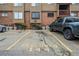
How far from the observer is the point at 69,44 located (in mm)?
2918

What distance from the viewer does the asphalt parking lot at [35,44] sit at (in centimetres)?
289

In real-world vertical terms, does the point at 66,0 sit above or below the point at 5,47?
above

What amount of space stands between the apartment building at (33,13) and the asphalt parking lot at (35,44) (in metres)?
0.12

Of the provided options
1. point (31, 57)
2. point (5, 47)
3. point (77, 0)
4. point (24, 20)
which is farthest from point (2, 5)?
point (77, 0)

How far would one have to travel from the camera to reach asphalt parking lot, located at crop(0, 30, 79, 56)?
9.48 ft

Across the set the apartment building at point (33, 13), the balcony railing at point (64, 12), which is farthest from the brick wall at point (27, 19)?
the balcony railing at point (64, 12)

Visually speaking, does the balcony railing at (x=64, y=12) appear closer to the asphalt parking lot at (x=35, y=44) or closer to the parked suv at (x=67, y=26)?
the parked suv at (x=67, y=26)

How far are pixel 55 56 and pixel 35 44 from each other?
0.97 ft

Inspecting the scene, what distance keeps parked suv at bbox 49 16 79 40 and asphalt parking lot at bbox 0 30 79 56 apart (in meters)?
0.07

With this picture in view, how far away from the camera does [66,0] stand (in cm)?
299

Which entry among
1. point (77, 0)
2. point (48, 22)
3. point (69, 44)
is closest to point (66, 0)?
point (77, 0)

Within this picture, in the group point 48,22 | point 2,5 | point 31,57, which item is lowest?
point 31,57

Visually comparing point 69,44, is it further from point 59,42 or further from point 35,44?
point 35,44

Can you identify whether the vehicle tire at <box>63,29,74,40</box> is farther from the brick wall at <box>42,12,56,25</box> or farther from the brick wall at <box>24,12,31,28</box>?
the brick wall at <box>24,12,31,28</box>
